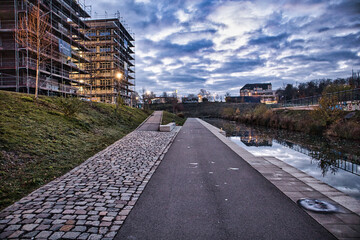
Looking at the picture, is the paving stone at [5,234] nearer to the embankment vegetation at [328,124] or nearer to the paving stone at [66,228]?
the paving stone at [66,228]

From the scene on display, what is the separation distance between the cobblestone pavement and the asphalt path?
357 mm

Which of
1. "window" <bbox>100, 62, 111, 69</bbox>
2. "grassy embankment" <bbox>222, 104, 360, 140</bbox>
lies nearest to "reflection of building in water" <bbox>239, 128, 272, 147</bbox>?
"grassy embankment" <bbox>222, 104, 360, 140</bbox>

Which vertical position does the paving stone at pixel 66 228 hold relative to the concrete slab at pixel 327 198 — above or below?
below

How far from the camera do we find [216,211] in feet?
13.4

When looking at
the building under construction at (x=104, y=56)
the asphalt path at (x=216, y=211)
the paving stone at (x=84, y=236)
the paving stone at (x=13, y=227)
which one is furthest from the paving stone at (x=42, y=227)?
the building under construction at (x=104, y=56)

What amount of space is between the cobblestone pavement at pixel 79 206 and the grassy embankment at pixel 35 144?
587 mm

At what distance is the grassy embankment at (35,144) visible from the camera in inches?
222

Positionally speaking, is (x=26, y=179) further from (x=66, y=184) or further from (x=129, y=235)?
(x=129, y=235)

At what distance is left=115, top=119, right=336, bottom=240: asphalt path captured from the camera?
3367 millimetres

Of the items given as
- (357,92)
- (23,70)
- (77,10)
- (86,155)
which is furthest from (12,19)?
(357,92)

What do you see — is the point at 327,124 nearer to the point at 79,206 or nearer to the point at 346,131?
the point at 346,131

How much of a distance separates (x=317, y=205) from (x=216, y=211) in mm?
2183

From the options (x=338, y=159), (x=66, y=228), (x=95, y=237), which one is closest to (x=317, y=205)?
(x=95, y=237)

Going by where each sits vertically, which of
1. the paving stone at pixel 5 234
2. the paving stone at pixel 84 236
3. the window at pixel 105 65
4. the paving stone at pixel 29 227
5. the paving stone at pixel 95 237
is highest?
the window at pixel 105 65
